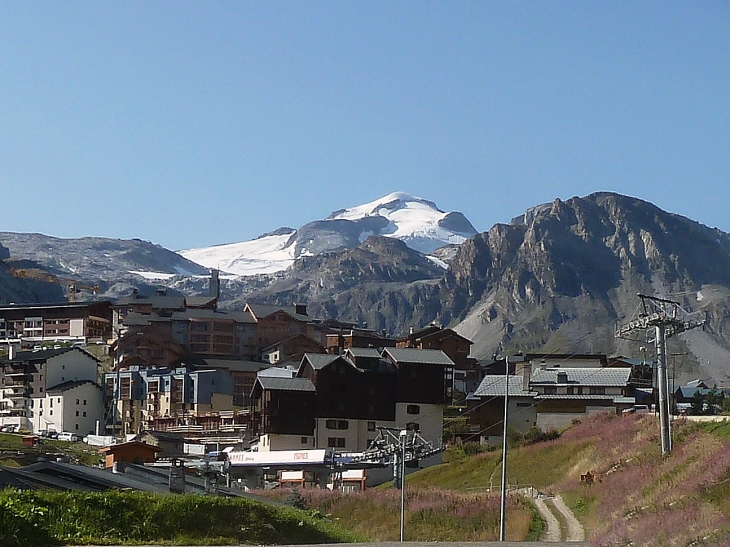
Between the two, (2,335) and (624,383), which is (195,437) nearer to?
(624,383)

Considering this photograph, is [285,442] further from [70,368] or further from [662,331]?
[70,368]

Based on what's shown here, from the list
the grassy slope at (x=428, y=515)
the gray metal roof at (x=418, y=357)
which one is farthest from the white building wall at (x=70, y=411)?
the grassy slope at (x=428, y=515)

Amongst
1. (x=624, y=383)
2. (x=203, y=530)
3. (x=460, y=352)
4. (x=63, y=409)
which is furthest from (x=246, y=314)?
(x=203, y=530)

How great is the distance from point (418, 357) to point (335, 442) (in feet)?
39.2

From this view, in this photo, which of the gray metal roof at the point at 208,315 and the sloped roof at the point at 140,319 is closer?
the sloped roof at the point at 140,319

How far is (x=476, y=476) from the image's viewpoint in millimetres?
78000

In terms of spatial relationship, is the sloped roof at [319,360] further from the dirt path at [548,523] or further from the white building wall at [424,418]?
the dirt path at [548,523]

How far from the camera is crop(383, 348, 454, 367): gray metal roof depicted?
357 feet

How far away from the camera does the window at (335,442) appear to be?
103 metres

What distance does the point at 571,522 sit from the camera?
53000 millimetres

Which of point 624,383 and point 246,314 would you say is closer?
point 624,383

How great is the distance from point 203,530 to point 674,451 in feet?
126

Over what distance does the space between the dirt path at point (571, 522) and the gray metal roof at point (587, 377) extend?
122 ft

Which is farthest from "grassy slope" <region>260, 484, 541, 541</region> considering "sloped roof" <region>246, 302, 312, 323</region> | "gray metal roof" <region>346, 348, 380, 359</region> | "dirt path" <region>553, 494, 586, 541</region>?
"sloped roof" <region>246, 302, 312, 323</region>
